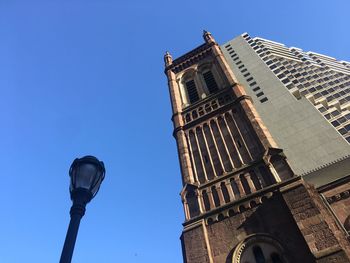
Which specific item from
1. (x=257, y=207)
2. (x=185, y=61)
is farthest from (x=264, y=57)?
(x=257, y=207)

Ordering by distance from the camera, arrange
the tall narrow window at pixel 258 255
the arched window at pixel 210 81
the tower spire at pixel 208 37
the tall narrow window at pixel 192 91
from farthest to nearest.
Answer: the tower spire at pixel 208 37
the tall narrow window at pixel 192 91
the arched window at pixel 210 81
the tall narrow window at pixel 258 255

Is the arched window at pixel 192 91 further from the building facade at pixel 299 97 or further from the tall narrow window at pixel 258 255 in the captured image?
the tall narrow window at pixel 258 255

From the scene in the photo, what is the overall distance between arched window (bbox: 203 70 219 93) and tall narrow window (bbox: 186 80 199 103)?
5.14 ft

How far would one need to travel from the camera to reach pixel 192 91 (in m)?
34.6

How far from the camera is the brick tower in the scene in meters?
15.2

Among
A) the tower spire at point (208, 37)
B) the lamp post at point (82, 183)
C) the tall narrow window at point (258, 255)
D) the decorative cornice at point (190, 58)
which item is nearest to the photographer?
the lamp post at point (82, 183)

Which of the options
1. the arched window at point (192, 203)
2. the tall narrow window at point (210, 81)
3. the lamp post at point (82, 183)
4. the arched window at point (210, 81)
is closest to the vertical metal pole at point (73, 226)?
the lamp post at point (82, 183)

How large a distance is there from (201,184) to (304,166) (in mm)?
14663

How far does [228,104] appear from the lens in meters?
27.6

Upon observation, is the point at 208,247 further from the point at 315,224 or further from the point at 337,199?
the point at 337,199

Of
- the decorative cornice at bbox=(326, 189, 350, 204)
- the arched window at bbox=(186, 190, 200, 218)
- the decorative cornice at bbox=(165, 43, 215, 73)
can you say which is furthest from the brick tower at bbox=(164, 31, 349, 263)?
the decorative cornice at bbox=(165, 43, 215, 73)

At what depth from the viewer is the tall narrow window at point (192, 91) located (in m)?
33.2

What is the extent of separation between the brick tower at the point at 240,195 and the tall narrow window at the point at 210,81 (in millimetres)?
1671

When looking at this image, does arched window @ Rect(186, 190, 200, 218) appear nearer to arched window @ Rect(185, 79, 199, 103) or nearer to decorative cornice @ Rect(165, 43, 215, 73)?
arched window @ Rect(185, 79, 199, 103)
